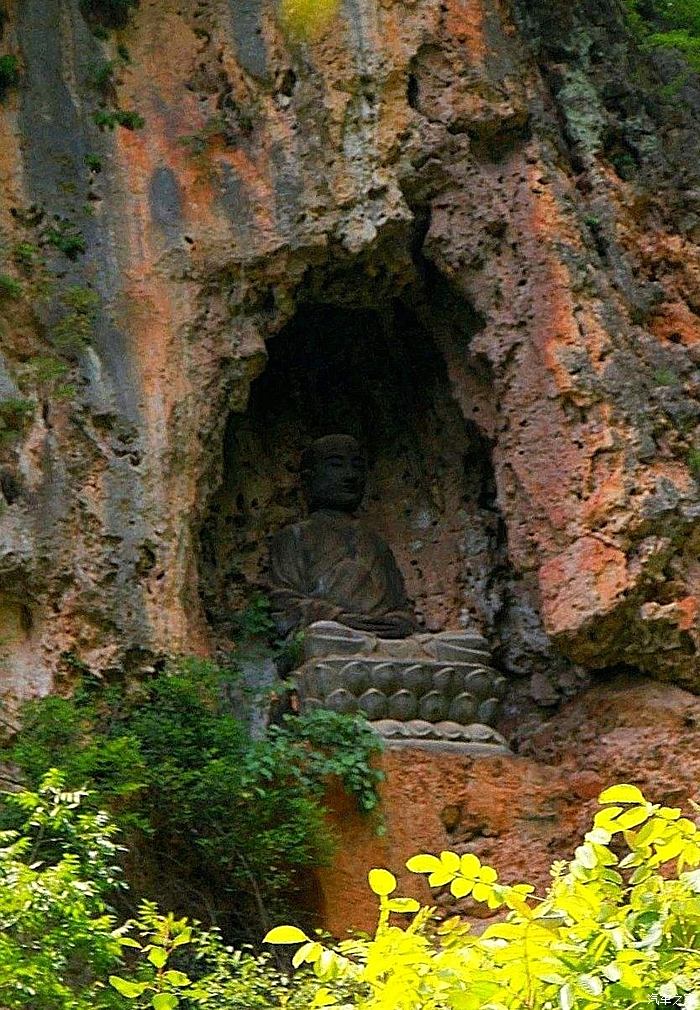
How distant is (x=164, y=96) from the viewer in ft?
30.5

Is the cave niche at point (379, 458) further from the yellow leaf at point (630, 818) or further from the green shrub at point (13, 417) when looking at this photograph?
the yellow leaf at point (630, 818)

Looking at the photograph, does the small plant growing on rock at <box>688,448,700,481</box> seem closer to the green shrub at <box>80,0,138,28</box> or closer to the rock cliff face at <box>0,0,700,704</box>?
the rock cliff face at <box>0,0,700,704</box>

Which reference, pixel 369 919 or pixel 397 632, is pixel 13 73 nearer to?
pixel 397 632

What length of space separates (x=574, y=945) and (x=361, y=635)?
5381 millimetres

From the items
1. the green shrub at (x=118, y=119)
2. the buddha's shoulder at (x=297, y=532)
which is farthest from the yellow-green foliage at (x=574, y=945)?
the green shrub at (x=118, y=119)

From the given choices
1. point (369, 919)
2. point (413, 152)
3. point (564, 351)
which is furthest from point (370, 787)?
point (413, 152)

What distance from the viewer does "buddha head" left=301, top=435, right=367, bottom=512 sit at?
9.68m

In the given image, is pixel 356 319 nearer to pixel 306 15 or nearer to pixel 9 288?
pixel 306 15

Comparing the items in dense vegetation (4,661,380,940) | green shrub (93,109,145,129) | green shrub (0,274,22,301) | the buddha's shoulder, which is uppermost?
green shrub (93,109,145,129)

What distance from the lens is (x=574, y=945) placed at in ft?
9.53

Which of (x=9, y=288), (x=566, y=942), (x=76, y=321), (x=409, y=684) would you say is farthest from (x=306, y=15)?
(x=566, y=942)

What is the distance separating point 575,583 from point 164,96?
12.7 ft

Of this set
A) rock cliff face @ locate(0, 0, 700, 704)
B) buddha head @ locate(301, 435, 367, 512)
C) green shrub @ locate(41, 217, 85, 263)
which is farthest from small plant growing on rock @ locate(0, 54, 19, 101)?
buddha head @ locate(301, 435, 367, 512)

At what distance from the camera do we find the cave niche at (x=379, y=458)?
9453 millimetres
